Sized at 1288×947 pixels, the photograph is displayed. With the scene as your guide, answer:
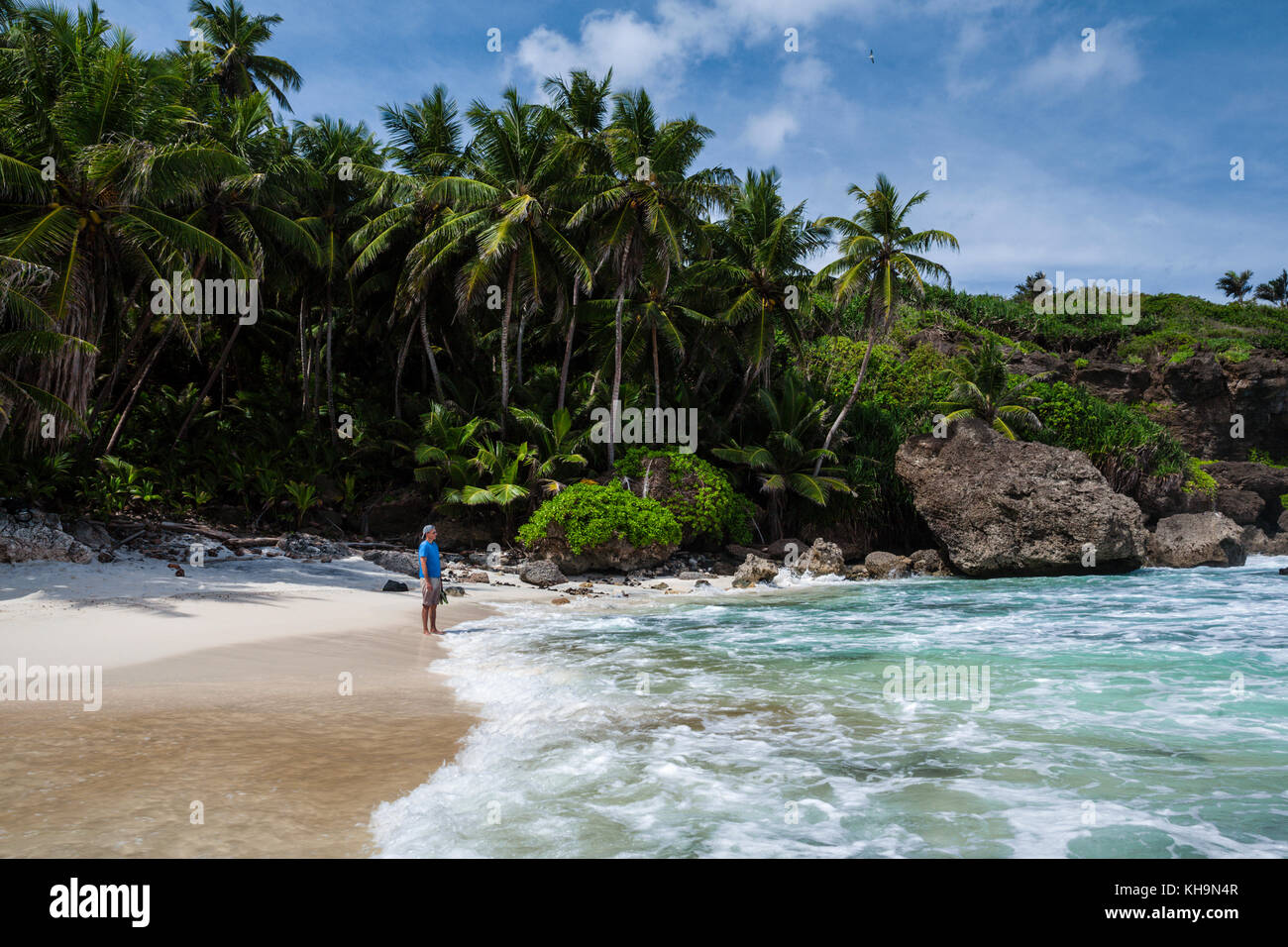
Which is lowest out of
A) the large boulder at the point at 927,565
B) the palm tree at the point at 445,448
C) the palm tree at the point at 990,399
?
the large boulder at the point at 927,565

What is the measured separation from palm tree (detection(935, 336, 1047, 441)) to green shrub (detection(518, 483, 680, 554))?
1198 cm

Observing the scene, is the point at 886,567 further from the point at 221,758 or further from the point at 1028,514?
the point at 221,758

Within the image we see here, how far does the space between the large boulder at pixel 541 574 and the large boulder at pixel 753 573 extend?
4.75m

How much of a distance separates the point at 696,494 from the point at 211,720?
17.3m

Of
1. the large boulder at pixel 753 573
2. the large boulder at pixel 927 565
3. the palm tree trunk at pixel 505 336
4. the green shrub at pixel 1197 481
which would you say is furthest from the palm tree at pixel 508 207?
the green shrub at pixel 1197 481

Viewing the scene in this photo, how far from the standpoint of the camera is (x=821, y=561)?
22.7m

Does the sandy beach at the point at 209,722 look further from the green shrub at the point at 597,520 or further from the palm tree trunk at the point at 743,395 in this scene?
the palm tree trunk at the point at 743,395

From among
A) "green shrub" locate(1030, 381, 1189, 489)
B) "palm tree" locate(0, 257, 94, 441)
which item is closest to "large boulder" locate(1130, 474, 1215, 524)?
"green shrub" locate(1030, 381, 1189, 489)

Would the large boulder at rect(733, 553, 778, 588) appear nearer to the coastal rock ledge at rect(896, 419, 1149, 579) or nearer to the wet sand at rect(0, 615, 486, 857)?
the coastal rock ledge at rect(896, 419, 1149, 579)

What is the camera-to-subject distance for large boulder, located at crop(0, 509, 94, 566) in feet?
41.9

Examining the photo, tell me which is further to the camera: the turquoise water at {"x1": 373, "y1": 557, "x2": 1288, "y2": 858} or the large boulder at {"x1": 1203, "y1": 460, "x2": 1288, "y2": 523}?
the large boulder at {"x1": 1203, "y1": 460, "x2": 1288, "y2": 523}

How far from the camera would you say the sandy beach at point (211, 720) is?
4082 mm

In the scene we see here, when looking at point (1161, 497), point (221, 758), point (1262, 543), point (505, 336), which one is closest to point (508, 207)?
point (505, 336)

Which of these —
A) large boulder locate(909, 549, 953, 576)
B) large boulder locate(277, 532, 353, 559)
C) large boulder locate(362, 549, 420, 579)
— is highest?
large boulder locate(277, 532, 353, 559)
